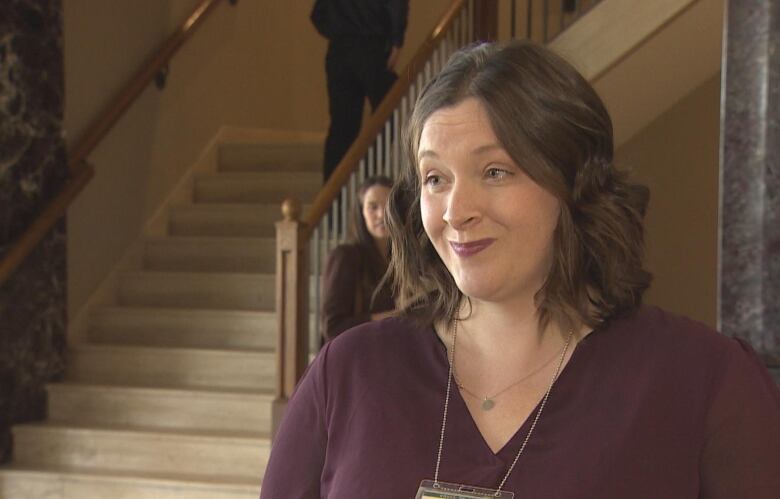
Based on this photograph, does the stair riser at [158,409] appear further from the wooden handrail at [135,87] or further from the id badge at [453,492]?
the id badge at [453,492]

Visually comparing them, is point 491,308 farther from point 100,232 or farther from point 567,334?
point 100,232

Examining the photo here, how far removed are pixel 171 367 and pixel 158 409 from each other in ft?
1.23

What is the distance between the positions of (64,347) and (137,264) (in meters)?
0.96

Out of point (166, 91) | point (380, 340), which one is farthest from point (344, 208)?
point (380, 340)

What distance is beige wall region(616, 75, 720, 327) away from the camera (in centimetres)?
810

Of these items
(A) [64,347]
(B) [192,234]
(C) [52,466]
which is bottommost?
(C) [52,466]

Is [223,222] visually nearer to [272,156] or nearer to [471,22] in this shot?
[272,156]

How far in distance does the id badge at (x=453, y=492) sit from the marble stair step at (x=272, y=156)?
648 centimetres

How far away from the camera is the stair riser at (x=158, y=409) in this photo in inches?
222

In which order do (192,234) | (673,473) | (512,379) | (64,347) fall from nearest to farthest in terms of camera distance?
1. (673,473)
2. (512,379)
3. (64,347)
4. (192,234)

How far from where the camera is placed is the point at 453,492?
1.31 meters

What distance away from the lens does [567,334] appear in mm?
1433

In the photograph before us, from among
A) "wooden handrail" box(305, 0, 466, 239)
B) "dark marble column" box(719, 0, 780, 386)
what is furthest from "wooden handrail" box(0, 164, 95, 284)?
"dark marble column" box(719, 0, 780, 386)

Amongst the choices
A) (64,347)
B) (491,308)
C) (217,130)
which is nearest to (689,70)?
(217,130)
